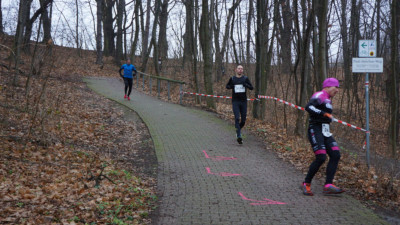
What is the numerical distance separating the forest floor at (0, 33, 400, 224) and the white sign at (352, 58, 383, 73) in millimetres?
1870

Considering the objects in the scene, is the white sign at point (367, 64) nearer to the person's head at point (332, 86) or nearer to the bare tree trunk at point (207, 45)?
the person's head at point (332, 86)

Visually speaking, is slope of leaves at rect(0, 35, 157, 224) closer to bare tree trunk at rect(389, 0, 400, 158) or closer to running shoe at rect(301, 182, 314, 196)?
running shoe at rect(301, 182, 314, 196)

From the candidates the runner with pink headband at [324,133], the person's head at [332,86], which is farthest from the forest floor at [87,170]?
the person's head at [332,86]

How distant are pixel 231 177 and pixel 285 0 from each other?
41.8 ft

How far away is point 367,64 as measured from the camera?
7582mm

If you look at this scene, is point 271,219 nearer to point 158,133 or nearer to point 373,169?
point 373,169

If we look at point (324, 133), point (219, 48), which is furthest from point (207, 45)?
point (219, 48)

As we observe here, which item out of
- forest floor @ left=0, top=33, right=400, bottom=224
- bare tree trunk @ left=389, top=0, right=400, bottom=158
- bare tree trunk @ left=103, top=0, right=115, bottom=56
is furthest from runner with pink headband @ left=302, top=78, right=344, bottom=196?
bare tree trunk @ left=103, top=0, right=115, bottom=56

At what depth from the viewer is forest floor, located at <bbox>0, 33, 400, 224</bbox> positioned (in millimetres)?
5234

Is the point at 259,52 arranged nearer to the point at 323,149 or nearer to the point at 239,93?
the point at 239,93

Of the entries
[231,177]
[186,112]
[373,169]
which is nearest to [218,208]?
[231,177]

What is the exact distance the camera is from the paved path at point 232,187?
508cm

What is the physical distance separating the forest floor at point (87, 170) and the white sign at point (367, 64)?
1870 millimetres

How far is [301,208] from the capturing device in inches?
213
